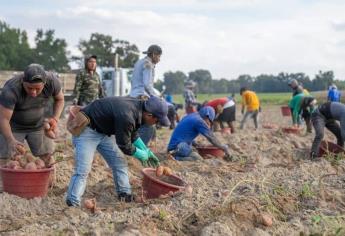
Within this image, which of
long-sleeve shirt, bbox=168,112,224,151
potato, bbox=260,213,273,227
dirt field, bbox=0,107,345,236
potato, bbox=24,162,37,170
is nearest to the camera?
dirt field, bbox=0,107,345,236

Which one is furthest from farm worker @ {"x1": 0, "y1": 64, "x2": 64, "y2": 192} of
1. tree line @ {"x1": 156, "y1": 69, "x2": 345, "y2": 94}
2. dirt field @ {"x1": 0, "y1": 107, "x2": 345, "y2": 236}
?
tree line @ {"x1": 156, "y1": 69, "x2": 345, "y2": 94}

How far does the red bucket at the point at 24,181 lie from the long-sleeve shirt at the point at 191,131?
2.96 meters

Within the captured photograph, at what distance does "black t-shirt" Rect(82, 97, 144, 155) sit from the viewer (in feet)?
15.8

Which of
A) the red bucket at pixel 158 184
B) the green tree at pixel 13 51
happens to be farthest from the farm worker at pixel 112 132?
the green tree at pixel 13 51

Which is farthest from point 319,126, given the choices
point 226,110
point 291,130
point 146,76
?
point 226,110

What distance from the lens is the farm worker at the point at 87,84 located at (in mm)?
8273

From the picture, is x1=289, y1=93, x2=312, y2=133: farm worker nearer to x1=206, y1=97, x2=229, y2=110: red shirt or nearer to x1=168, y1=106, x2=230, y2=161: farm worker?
x1=206, y1=97, x2=229, y2=110: red shirt

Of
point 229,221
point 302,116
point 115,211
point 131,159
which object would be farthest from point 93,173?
point 302,116

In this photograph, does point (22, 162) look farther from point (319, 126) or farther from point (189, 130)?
point (319, 126)

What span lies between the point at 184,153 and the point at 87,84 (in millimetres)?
1798

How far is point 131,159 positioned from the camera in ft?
26.3

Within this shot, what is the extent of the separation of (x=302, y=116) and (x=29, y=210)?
9643 mm

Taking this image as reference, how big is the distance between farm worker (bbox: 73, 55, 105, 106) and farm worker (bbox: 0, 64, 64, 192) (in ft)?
7.54

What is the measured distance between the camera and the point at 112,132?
5.19 metres
